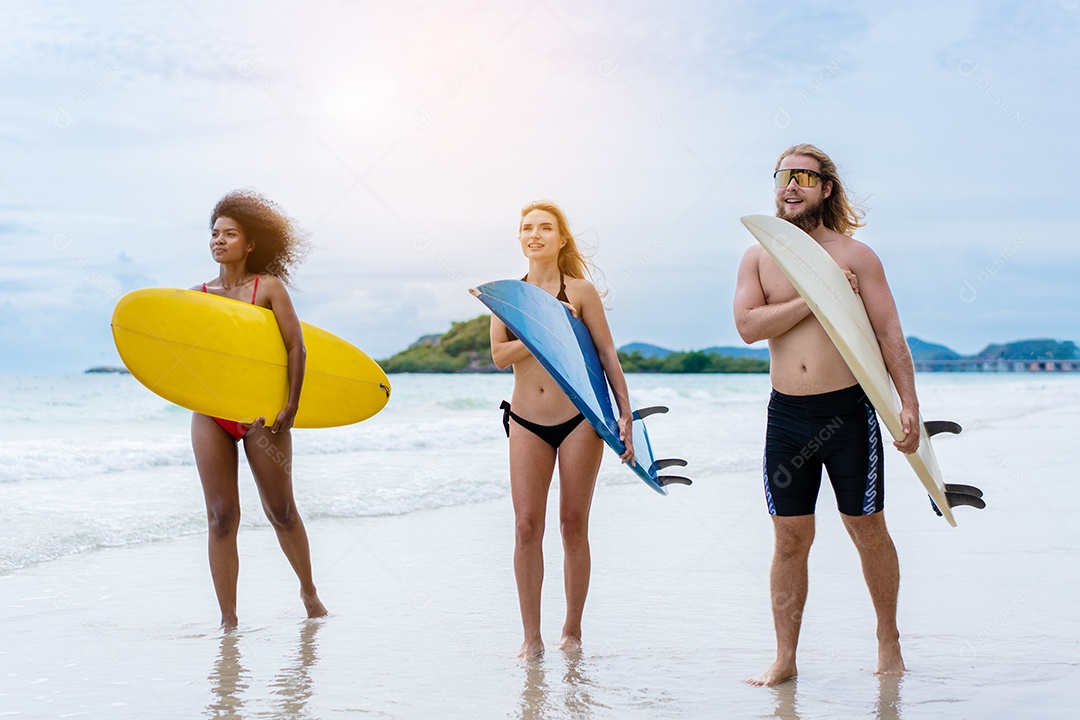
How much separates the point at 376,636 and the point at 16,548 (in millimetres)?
2820

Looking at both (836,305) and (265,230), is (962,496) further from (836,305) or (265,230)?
(265,230)

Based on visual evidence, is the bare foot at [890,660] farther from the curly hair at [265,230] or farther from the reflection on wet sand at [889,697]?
the curly hair at [265,230]

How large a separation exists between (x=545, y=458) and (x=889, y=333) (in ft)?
4.15

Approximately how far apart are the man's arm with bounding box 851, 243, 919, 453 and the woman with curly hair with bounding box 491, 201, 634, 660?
0.88m

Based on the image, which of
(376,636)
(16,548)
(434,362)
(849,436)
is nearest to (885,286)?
(849,436)

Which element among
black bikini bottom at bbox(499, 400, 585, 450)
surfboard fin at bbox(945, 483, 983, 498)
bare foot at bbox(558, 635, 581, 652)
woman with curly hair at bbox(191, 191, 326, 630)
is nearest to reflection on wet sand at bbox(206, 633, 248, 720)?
woman with curly hair at bbox(191, 191, 326, 630)

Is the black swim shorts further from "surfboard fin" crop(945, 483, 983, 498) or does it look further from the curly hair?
the curly hair

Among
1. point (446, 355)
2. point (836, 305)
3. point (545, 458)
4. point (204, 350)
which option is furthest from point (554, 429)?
point (446, 355)

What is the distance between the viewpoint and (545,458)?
3.63m

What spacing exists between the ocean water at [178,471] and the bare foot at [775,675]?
Answer: 12.7 ft

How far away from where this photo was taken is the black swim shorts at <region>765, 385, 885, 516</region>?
10.2 ft

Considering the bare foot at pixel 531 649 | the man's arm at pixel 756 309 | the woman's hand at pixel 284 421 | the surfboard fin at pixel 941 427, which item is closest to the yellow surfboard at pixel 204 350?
the woman's hand at pixel 284 421

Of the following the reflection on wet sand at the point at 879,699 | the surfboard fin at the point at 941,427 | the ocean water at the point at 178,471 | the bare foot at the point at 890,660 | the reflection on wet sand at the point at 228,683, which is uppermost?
the surfboard fin at the point at 941,427

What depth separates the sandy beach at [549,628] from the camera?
10.1ft
